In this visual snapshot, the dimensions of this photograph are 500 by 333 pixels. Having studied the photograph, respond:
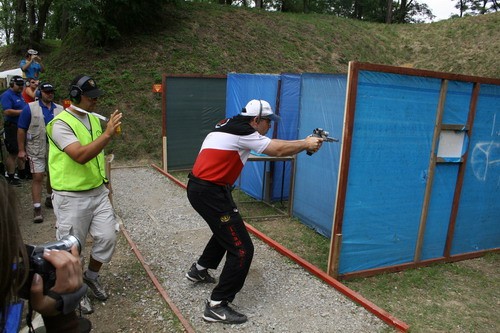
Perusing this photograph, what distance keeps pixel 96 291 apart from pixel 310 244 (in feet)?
9.70

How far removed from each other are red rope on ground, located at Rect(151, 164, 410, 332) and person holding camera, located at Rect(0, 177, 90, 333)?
2840 mm

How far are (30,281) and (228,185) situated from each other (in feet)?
7.37

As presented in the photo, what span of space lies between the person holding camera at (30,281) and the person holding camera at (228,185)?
→ 184 centimetres

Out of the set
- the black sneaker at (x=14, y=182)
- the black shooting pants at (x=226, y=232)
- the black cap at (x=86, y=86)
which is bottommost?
Result: the black sneaker at (x=14, y=182)

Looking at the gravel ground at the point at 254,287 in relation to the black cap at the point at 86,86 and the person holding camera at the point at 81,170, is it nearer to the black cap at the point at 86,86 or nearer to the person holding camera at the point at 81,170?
→ the person holding camera at the point at 81,170

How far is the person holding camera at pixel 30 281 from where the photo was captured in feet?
3.86

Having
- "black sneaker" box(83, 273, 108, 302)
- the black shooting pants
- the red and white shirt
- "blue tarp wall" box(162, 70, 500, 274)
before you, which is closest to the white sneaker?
"black sneaker" box(83, 273, 108, 302)

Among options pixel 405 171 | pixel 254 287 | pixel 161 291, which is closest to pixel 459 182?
pixel 405 171

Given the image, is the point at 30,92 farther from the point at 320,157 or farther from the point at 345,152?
the point at 345,152

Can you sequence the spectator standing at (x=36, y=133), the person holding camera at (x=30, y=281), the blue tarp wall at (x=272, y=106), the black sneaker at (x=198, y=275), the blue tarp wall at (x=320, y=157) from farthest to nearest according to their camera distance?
the blue tarp wall at (x=272, y=106) → the spectator standing at (x=36, y=133) → the blue tarp wall at (x=320, y=157) → the black sneaker at (x=198, y=275) → the person holding camera at (x=30, y=281)

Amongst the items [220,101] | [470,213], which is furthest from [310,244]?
[220,101]

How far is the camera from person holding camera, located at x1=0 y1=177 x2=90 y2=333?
118 cm

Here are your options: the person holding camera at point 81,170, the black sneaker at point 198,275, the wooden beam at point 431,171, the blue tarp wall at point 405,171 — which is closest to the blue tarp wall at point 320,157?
the blue tarp wall at point 405,171

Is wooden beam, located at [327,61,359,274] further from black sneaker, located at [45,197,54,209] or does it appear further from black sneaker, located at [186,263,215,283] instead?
black sneaker, located at [45,197,54,209]
